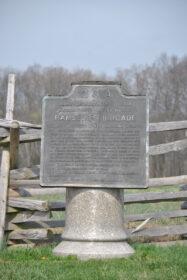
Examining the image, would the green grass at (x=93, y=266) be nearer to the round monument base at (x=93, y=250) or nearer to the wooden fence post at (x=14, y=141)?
the round monument base at (x=93, y=250)

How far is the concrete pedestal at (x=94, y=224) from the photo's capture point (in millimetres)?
5668

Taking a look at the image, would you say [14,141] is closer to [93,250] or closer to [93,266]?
[93,250]

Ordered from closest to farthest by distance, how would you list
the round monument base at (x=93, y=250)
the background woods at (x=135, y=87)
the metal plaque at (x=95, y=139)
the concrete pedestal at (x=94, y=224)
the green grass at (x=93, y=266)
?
the green grass at (x=93, y=266) → the round monument base at (x=93, y=250) → the concrete pedestal at (x=94, y=224) → the metal plaque at (x=95, y=139) → the background woods at (x=135, y=87)

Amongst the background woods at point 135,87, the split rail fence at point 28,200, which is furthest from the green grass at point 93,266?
the background woods at point 135,87

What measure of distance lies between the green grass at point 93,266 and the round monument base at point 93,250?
12cm

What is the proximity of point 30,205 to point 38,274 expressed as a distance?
256 centimetres

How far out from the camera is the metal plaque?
5.82 metres

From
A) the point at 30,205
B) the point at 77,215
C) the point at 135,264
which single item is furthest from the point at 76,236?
the point at 30,205

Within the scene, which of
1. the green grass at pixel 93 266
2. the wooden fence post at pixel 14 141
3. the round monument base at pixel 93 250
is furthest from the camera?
the wooden fence post at pixel 14 141

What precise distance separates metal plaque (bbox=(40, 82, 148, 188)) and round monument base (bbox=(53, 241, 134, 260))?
796mm

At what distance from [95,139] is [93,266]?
176cm

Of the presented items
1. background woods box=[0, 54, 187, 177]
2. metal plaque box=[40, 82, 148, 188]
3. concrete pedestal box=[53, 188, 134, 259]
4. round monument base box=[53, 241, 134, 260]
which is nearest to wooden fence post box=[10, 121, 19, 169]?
metal plaque box=[40, 82, 148, 188]

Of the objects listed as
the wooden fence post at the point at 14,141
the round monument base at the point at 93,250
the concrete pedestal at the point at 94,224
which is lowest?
the round monument base at the point at 93,250

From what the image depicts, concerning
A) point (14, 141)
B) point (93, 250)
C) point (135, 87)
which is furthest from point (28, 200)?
point (135, 87)
